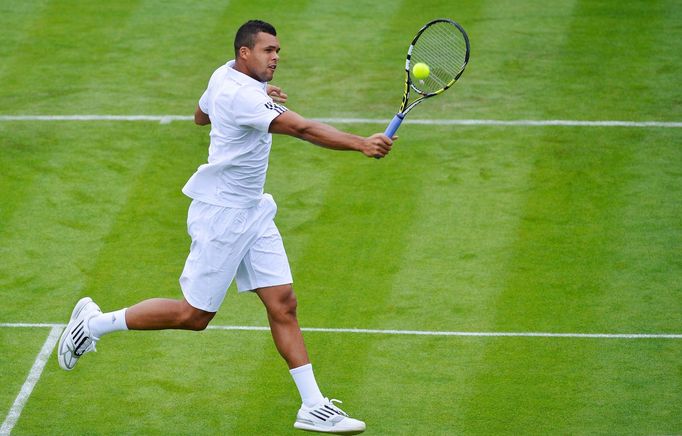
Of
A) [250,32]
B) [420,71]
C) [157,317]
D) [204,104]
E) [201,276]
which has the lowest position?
[157,317]

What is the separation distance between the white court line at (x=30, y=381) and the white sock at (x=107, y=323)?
72 cm

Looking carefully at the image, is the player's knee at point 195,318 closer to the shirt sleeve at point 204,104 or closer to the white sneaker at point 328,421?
the white sneaker at point 328,421

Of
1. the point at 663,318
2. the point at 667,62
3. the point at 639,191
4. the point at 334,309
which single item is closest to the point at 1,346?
the point at 334,309

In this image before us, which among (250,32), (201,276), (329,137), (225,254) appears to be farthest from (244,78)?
(201,276)

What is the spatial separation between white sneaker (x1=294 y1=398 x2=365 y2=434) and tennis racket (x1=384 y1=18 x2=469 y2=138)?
1798 mm

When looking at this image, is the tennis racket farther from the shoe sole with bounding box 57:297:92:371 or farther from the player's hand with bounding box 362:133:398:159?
the shoe sole with bounding box 57:297:92:371

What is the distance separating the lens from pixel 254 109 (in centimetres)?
785

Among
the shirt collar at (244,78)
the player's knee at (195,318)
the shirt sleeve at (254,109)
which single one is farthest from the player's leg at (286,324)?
the shirt collar at (244,78)

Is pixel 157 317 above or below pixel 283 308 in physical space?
below

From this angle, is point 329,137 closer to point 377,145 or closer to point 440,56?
point 377,145

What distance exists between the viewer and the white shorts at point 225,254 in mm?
8250

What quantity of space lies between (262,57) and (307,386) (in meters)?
2.10

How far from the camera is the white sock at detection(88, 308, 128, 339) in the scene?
8625 mm

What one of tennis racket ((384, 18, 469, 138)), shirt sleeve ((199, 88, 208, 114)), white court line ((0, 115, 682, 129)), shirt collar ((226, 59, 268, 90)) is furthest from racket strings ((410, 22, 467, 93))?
shirt sleeve ((199, 88, 208, 114))
